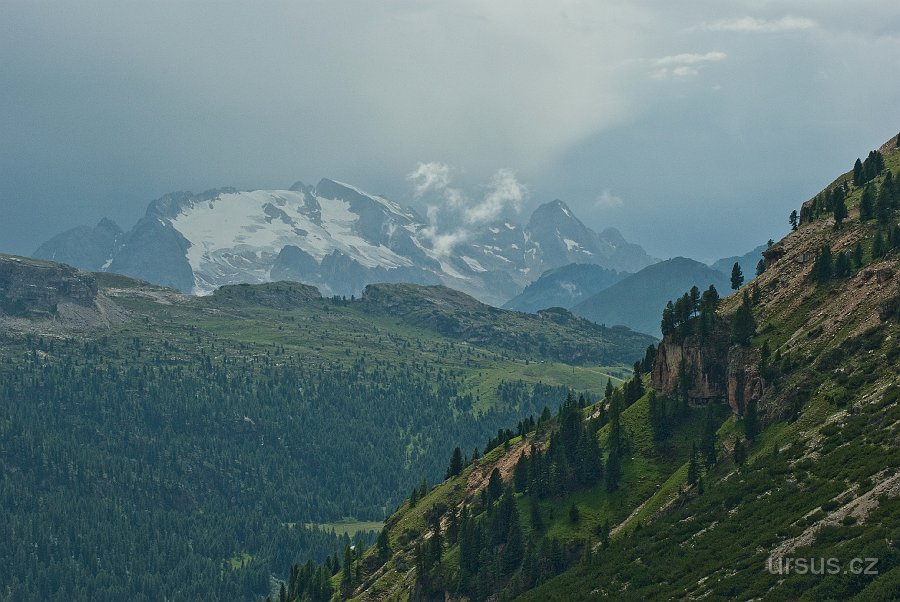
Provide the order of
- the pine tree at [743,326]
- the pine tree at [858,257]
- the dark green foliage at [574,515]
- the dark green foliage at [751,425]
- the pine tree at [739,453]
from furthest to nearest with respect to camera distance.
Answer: the pine tree at [743,326], the dark green foliage at [574,515], the pine tree at [858,257], the dark green foliage at [751,425], the pine tree at [739,453]

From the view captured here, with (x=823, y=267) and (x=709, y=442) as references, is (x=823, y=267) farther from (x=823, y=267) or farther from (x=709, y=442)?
(x=709, y=442)

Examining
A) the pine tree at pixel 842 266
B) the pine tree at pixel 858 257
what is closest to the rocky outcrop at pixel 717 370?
the pine tree at pixel 842 266

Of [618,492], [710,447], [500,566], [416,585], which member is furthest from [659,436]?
[416,585]

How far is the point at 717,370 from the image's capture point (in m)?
187

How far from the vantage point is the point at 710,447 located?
6373 inches

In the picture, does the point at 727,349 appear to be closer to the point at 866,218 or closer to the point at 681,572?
the point at 866,218

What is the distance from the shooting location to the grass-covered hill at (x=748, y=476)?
10994 centimetres

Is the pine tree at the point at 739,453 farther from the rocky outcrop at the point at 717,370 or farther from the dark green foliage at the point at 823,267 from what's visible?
the dark green foliage at the point at 823,267

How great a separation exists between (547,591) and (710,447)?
1363 inches

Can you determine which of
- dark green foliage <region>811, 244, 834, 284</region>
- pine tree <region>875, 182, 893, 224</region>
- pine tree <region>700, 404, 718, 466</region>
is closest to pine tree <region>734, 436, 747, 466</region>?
pine tree <region>700, 404, 718, 466</region>

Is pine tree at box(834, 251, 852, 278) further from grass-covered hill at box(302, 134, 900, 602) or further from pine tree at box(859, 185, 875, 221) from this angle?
pine tree at box(859, 185, 875, 221)

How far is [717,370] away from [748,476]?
1868 inches

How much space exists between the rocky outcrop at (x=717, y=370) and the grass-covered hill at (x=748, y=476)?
0.33 meters

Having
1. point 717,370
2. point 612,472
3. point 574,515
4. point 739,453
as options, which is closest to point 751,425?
point 739,453
